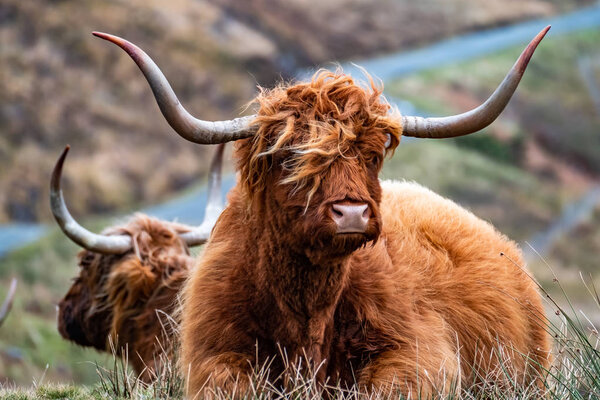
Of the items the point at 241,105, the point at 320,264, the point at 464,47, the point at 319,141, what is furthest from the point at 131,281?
the point at 464,47

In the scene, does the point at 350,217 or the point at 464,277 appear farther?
the point at 464,277

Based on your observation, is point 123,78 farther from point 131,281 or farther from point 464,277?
point 464,277

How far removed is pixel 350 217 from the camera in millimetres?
3711

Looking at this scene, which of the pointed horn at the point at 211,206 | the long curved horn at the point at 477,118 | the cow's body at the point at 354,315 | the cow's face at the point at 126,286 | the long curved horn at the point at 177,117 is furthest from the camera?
the pointed horn at the point at 211,206

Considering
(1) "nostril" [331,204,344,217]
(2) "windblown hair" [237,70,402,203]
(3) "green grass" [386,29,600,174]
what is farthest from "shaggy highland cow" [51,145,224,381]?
(3) "green grass" [386,29,600,174]

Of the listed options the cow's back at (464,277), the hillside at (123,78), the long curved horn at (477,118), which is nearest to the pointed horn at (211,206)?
the cow's back at (464,277)

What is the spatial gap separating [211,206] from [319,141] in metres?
4.28

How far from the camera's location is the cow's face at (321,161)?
3.78 metres

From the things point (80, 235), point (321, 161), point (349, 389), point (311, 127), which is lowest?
point (349, 389)

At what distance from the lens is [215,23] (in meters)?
18.4

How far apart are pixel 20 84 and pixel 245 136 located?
1354cm

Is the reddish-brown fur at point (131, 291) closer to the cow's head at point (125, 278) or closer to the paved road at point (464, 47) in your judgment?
the cow's head at point (125, 278)

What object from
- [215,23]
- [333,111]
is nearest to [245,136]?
[333,111]

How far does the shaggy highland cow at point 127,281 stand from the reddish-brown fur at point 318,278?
217cm
